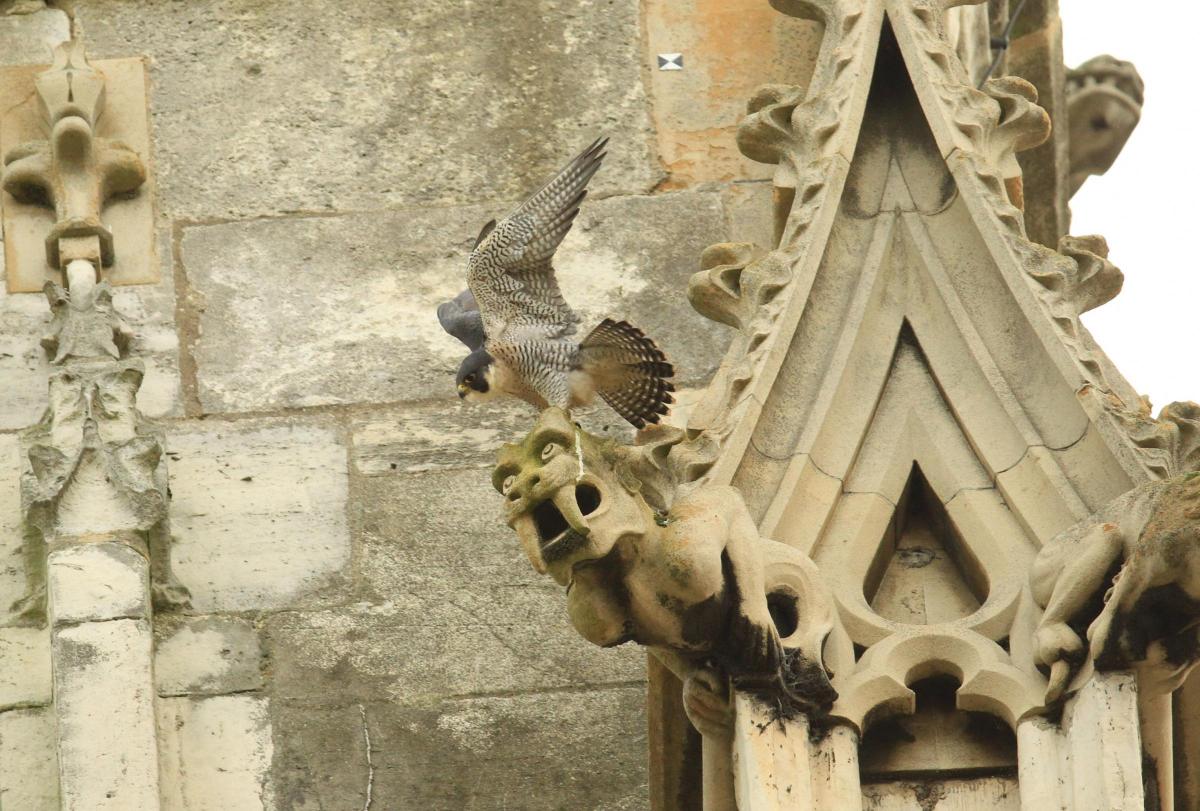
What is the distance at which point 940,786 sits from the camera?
8.61 m

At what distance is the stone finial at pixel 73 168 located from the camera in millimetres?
10867

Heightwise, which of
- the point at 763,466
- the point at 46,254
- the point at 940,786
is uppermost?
the point at 46,254

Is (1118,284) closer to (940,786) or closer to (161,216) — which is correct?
(940,786)

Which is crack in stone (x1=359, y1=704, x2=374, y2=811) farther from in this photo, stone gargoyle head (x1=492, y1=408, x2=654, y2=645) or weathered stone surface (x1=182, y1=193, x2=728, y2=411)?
stone gargoyle head (x1=492, y1=408, x2=654, y2=645)

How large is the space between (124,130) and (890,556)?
300 cm

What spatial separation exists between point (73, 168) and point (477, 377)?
1320 millimetres

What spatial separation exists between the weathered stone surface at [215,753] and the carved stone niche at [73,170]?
1.41m

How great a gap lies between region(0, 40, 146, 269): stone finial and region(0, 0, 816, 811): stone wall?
0.12 metres

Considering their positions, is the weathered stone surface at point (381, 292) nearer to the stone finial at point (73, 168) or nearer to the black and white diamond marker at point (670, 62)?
the stone finial at point (73, 168)

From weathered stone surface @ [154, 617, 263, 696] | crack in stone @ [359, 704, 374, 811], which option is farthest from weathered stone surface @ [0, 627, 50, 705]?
crack in stone @ [359, 704, 374, 811]

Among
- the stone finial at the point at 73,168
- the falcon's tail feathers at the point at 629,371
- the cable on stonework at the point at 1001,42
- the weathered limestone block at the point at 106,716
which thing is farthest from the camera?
the cable on stonework at the point at 1001,42

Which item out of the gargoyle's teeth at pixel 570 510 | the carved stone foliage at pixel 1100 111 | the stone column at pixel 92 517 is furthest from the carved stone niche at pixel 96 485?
the carved stone foliage at pixel 1100 111

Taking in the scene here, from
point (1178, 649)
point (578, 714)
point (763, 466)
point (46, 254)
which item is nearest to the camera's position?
point (1178, 649)

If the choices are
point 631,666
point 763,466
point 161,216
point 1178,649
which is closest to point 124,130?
point 161,216
